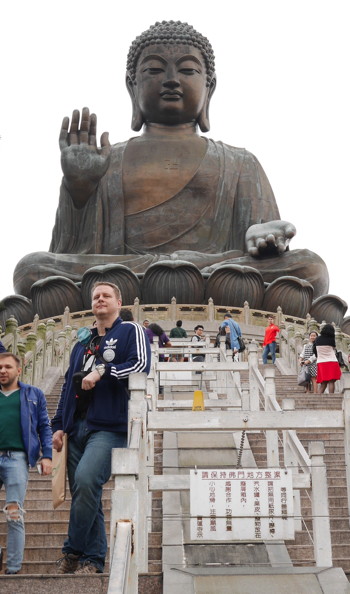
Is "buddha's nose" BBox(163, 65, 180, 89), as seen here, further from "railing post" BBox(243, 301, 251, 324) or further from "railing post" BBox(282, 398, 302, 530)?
"railing post" BBox(282, 398, 302, 530)

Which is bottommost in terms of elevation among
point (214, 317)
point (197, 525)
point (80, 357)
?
point (197, 525)

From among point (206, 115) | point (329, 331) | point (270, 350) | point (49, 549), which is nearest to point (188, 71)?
point (206, 115)

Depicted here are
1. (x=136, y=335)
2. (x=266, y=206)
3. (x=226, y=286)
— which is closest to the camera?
(x=136, y=335)

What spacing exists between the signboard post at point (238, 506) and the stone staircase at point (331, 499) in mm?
277

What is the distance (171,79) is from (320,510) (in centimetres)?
1802

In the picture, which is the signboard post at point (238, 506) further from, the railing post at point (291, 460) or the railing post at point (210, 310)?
the railing post at point (210, 310)

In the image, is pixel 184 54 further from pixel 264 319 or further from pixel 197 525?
pixel 197 525

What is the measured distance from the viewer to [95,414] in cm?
399

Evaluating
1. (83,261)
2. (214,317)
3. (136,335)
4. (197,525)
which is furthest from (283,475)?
(83,261)

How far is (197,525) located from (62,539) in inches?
52.7

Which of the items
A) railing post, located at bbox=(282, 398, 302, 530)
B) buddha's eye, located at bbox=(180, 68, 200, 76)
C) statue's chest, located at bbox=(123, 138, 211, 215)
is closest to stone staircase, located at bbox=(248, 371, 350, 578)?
railing post, located at bbox=(282, 398, 302, 530)

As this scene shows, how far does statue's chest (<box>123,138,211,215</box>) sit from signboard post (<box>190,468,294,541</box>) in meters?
17.2

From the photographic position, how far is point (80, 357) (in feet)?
14.0

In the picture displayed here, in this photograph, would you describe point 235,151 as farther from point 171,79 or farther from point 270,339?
point 270,339
